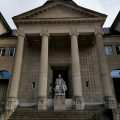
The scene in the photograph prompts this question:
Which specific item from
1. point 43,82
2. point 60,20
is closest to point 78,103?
point 43,82

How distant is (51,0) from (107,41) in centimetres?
895

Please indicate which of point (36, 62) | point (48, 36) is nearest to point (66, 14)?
point (48, 36)

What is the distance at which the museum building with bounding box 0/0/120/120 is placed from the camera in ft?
48.4

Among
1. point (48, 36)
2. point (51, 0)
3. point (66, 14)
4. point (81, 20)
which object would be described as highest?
point (51, 0)

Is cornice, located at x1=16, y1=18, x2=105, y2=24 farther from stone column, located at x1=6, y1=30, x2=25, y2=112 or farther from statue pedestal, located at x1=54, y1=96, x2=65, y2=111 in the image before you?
statue pedestal, located at x1=54, y1=96, x2=65, y2=111

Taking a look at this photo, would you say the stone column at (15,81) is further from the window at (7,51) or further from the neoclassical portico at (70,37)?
the window at (7,51)

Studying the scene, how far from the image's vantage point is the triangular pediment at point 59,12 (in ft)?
58.4

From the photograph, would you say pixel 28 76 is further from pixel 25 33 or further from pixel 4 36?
pixel 4 36

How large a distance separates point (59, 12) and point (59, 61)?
592 centimetres

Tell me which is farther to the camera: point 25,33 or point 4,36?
point 4,36

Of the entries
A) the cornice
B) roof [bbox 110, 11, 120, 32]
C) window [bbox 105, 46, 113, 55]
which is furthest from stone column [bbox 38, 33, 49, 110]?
roof [bbox 110, 11, 120, 32]

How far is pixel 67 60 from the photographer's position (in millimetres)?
19859

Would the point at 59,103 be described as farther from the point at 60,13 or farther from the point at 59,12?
the point at 59,12

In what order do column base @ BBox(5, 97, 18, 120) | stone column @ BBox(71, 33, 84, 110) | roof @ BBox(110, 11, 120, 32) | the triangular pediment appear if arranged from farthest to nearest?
roof @ BBox(110, 11, 120, 32) < the triangular pediment < stone column @ BBox(71, 33, 84, 110) < column base @ BBox(5, 97, 18, 120)
